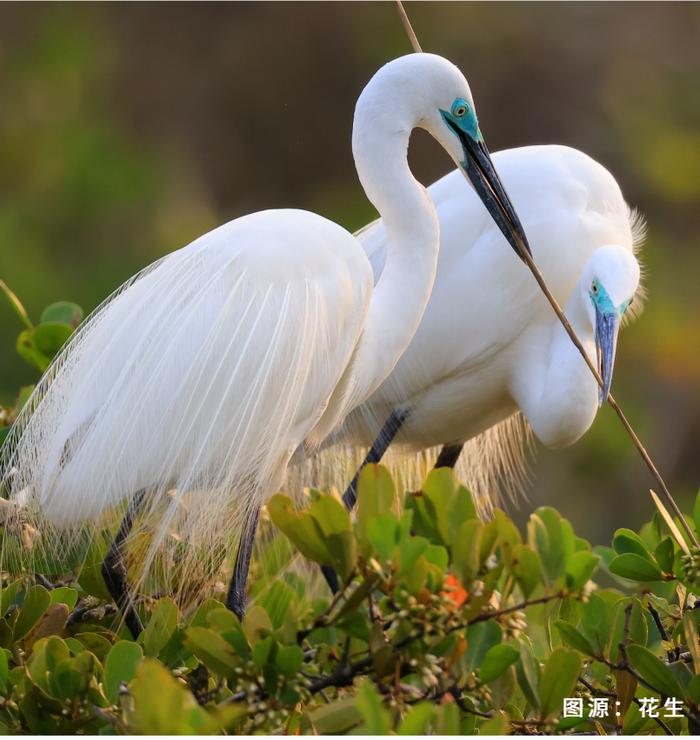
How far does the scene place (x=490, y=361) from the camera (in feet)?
7.66

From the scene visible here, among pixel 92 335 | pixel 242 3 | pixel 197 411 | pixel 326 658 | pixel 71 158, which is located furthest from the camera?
pixel 242 3

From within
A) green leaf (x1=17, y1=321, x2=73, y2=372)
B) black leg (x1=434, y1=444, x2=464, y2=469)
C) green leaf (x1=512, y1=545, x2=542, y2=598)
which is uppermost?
green leaf (x1=17, y1=321, x2=73, y2=372)

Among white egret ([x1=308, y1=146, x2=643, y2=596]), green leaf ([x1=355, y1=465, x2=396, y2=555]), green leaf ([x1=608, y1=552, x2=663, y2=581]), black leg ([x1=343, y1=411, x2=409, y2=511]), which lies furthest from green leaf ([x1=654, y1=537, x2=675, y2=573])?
black leg ([x1=343, y1=411, x2=409, y2=511])

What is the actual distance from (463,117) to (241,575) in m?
0.76

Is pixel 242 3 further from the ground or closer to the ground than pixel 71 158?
further from the ground

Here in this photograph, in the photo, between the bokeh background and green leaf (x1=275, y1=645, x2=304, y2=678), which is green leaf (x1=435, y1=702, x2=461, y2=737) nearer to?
green leaf (x1=275, y1=645, x2=304, y2=678)

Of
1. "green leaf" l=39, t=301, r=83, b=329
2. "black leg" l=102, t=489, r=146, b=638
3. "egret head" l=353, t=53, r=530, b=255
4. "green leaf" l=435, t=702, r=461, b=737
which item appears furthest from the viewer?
"green leaf" l=39, t=301, r=83, b=329

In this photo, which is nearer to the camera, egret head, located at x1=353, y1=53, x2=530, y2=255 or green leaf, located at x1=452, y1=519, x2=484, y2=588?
green leaf, located at x1=452, y1=519, x2=484, y2=588

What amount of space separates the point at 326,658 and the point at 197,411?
1.57 feet

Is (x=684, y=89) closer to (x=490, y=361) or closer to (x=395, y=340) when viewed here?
(x=490, y=361)

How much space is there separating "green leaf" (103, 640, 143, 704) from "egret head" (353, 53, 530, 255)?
91cm

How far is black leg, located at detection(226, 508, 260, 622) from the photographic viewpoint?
180 cm

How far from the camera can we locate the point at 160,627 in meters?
1.28

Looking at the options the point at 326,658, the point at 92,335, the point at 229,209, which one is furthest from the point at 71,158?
the point at 326,658
